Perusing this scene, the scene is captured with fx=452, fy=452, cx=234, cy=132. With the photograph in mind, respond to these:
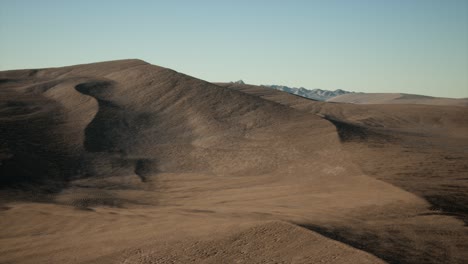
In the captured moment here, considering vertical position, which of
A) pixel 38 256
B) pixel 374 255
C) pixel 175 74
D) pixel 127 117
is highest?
pixel 175 74

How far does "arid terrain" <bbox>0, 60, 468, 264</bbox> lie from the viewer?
37.3 feet

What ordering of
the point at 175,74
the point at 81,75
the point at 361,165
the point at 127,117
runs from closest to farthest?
the point at 361,165 → the point at 127,117 → the point at 175,74 → the point at 81,75

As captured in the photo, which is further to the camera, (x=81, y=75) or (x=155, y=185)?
(x=81, y=75)

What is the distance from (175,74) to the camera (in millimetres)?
44062

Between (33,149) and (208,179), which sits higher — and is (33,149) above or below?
above

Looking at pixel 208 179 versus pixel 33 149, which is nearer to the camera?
pixel 208 179

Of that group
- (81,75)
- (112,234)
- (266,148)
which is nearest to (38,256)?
(112,234)

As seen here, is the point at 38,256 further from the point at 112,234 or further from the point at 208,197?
the point at 208,197

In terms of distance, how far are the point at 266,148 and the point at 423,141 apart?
10073 mm

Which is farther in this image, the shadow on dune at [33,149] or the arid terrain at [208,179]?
the shadow on dune at [33,149]

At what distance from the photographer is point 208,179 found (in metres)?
23.5

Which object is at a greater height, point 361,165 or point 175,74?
point 175,74

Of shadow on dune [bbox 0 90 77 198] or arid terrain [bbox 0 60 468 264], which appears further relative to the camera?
shadow on dune [bbox 0 90 77 198]

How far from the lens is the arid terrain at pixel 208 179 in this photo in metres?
11.4
